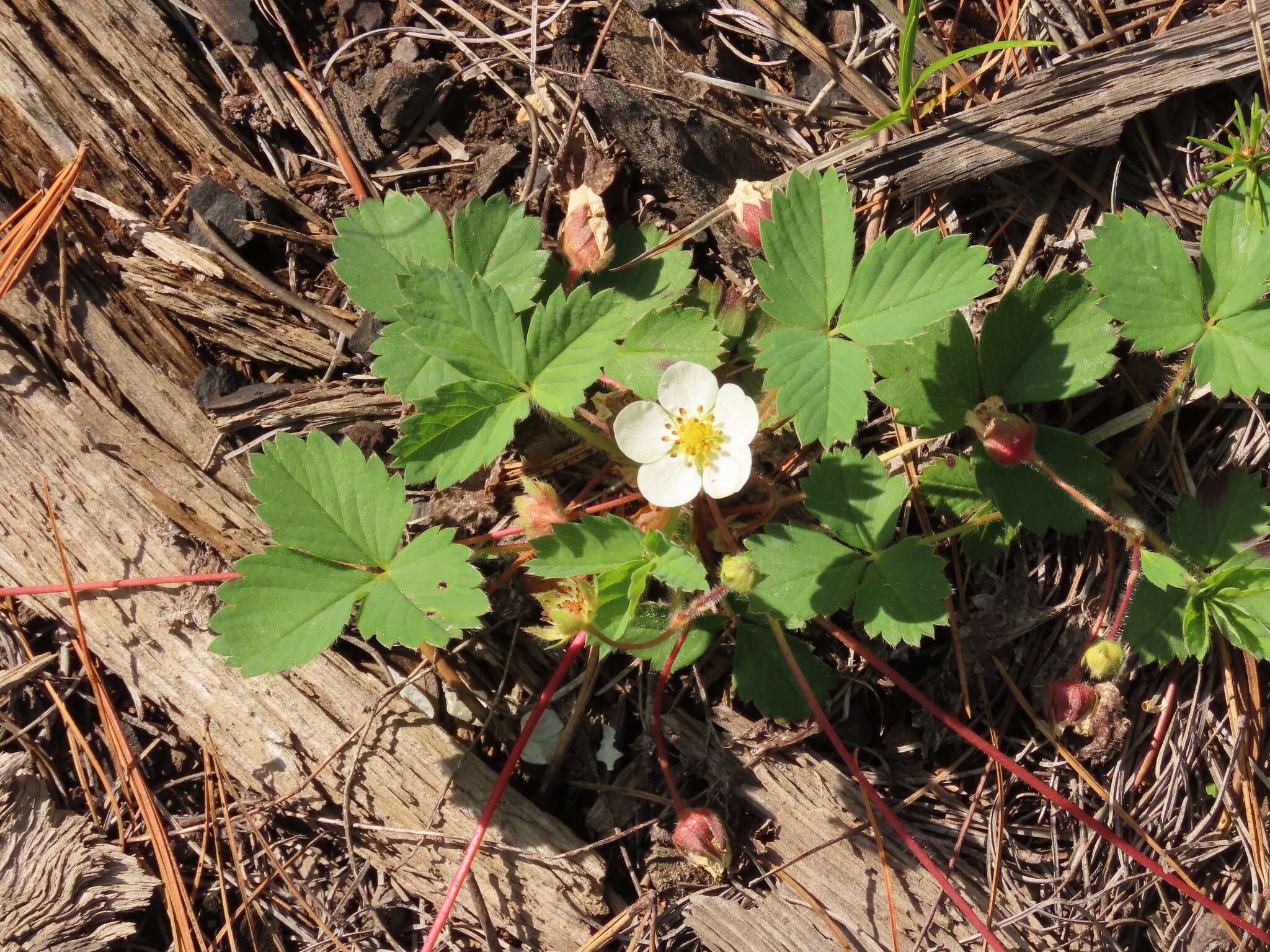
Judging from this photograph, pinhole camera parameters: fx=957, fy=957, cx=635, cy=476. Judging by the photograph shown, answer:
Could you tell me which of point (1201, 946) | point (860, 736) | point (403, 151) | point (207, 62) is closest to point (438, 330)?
point (403, 151)

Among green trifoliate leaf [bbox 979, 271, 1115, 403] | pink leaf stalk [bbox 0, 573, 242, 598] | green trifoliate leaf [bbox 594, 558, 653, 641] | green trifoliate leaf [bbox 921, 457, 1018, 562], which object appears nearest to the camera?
green trifoliate leaf [bbox 594, 558, 653, 641]

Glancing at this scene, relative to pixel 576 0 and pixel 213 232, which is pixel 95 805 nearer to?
pixel 213 232

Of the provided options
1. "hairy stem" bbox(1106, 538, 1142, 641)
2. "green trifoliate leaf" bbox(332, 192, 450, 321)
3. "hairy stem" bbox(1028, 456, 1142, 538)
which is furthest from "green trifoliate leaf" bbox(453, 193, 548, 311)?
"hairy stem" bbox(1106, 538, 1142, 641)

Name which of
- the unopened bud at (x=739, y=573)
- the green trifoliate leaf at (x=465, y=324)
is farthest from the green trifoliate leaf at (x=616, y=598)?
the green trifoliate leaf at (x=465, y=324)

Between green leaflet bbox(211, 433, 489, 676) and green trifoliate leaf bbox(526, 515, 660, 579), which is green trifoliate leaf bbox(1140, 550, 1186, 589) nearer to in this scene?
green trifoliate leaf bbox(526, 515, 660, 579)

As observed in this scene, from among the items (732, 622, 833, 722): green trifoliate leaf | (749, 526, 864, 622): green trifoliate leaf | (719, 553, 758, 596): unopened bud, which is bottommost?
(732, 622, 833, 722): green trifoliate leaf

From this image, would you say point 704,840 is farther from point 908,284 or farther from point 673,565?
point 908,284

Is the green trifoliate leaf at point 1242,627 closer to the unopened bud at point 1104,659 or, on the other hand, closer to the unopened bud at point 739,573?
the unopened bud at point 1104,659
